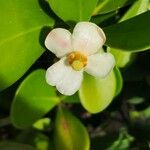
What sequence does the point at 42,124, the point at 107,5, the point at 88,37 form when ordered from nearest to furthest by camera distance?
the point at 88,37 < the point at 107,5 < the point at 42,124

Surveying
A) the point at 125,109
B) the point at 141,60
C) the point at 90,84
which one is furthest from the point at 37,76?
the point at 125,109

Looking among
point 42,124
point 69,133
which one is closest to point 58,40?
point 69,133

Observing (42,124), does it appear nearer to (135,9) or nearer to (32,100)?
(32,100)

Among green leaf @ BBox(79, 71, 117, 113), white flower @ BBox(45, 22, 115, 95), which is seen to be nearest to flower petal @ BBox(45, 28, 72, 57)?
white flower @ BBox(45, 22, 115, 95)

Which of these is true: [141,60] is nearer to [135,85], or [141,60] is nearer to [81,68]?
[135,85]

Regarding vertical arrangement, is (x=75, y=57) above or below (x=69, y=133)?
above

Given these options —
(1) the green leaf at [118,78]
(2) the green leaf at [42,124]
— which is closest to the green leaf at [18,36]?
(1) the green leaf at [118,78]

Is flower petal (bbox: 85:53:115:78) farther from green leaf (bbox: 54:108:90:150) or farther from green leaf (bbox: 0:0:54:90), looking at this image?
green leaf (bbox: 54:108:90:150)
